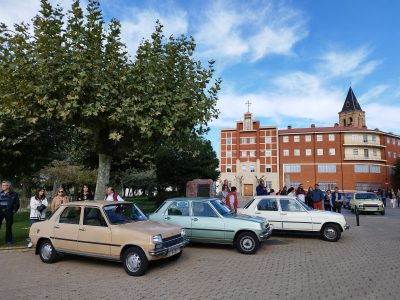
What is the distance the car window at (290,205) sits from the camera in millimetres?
12102

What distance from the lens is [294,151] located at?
69.4m

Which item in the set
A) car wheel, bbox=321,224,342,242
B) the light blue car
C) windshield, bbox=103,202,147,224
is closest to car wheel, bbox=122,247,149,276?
windshield, bbox=103,202,147,224

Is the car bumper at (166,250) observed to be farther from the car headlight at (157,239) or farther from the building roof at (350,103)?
the building roof at (350,103)

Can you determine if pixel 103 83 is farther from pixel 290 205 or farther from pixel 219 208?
pixel 290 205

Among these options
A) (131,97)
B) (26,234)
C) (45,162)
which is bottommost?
(26,234)

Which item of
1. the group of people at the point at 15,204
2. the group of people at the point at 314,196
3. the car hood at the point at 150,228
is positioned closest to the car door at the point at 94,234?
the car hood at the point at 150,228

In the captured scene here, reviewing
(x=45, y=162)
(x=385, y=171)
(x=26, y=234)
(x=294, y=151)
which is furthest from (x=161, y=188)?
(x=385, y=171)

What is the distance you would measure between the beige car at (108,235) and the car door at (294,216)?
477 cm

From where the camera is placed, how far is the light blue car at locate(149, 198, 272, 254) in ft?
31.7

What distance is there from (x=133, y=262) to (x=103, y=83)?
6459mm

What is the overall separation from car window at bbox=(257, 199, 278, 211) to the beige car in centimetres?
453

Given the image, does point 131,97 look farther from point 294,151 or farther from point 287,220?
point 294,151

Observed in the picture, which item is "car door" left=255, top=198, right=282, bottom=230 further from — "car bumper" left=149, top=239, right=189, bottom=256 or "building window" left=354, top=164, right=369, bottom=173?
"building window" left=354, top=164, right=369, bottom=173

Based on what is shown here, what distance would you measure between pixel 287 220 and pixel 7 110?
35.0 ft
